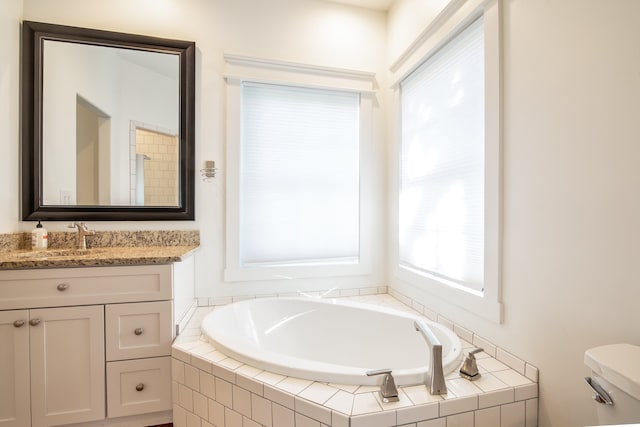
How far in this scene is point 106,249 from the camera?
1.94 m

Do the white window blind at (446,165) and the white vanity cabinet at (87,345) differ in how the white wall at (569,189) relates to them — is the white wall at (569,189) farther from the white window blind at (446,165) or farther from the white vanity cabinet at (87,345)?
the white vanity cabinet at (87,345)

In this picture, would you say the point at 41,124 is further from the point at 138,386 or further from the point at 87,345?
the point at 138,386

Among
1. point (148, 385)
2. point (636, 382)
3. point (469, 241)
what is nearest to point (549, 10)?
point (469, 241)

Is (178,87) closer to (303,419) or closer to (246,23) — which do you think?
(246,23)

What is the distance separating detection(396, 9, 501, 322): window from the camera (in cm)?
142

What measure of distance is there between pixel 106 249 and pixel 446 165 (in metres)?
2.12

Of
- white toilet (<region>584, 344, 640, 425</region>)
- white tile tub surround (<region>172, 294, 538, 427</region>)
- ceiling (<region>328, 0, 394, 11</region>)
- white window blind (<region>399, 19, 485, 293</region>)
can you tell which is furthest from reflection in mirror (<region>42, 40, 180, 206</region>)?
white toilet (<region>584, 344, 640, 425</region>)

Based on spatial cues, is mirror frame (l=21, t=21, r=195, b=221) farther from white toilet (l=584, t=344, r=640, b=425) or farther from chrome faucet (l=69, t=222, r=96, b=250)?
white toilet (l=584, t=344, r=640, b=425)

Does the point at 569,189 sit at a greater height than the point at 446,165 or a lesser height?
lesser

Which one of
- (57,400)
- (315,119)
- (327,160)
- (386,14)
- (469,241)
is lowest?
(57,400)

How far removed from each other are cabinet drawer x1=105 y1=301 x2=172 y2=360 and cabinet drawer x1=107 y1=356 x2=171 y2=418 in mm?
47

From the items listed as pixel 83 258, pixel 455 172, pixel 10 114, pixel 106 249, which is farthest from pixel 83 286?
pixel 455 172

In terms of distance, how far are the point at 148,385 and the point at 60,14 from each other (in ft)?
7.60

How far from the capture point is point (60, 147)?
197 cm
